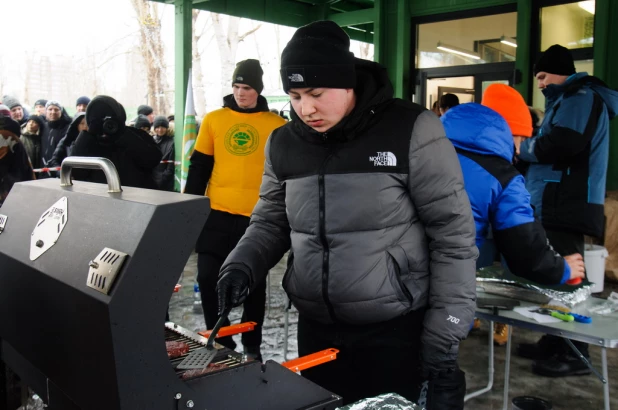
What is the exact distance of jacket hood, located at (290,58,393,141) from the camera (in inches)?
69.5

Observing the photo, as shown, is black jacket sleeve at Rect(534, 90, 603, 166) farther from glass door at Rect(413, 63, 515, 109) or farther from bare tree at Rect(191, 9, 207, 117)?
bare tree at Rect(191, 9, 207, 117)

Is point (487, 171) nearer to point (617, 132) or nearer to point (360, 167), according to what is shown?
point (360, 167)

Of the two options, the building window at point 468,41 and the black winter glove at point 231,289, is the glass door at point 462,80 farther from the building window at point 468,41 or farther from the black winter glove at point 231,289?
the black winter glove at point 231,289

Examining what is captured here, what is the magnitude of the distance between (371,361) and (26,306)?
3.25ft

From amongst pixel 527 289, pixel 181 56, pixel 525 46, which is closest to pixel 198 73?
pixel 181 56

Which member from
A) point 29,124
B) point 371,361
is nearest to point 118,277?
point 371,361

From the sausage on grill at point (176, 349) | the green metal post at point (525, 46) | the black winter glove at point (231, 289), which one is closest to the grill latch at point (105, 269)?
the sausage on grill at point (176, 349)

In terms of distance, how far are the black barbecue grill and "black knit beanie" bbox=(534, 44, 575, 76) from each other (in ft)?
9.97

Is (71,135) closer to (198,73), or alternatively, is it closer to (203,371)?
(203,371)

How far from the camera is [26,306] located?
53.8 inches

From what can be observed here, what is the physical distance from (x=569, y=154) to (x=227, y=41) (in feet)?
48.2

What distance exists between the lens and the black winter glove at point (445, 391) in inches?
70.7

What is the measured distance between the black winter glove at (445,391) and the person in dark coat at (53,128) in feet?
23.3

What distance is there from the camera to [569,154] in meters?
3.49
